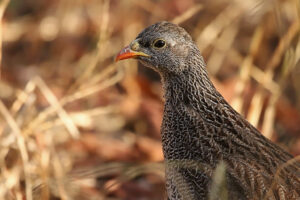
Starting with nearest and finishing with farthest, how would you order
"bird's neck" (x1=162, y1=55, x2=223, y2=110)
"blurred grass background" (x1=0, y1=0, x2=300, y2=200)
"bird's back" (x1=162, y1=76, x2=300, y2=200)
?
1. "bird's back" (x1=162, y1=76, x2=300, y2=200)
2. "bird's neck" (x1=162, y1=55, x2=223, y2=110)
3. "blurred grass background" (x1=0, y1=0, x2=300, y2=200)

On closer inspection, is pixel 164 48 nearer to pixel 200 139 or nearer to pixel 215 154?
pixel 200 139

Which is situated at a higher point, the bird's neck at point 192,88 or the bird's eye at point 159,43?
the bird's eye at point 159,43

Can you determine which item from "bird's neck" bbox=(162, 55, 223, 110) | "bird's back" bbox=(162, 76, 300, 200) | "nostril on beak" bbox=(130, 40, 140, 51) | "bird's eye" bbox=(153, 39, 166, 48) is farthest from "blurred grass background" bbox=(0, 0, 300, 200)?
"nostril on beak" bbox=(130, 40, 140, 51)

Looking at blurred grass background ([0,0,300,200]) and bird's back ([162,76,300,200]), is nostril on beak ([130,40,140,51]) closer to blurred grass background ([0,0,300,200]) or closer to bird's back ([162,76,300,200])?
bird's back ([162,76,300,200])

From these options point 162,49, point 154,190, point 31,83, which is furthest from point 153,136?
point 162,49

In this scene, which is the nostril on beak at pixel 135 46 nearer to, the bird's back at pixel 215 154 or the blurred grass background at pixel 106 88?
the bird's back at pixel 215 154

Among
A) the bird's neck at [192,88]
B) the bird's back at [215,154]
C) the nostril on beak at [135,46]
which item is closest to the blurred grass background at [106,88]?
the bird's back at [215,154]

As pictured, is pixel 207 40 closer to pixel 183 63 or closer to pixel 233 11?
pixel 233 11
